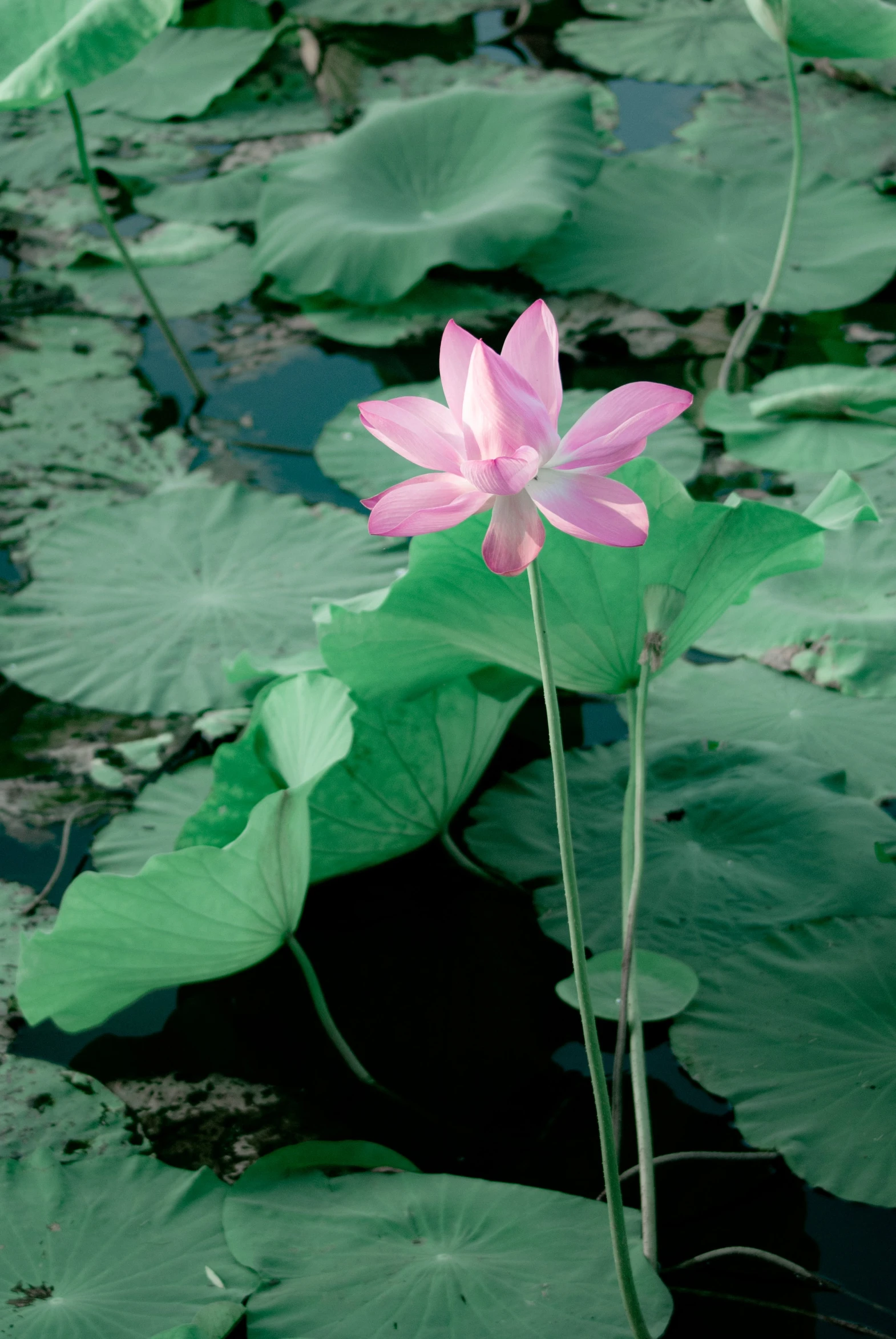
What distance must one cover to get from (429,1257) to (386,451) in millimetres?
1390

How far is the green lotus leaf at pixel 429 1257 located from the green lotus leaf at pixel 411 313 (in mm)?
1671

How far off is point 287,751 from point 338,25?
3076 millimetres

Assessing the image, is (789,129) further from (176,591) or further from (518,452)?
(518,452)

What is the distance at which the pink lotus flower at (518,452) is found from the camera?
61 cm

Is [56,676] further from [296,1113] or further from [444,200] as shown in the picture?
[444,200]

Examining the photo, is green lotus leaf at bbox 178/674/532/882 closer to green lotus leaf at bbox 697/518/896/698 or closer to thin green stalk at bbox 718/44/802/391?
green lotus leaf at bbox 697/518/896/698

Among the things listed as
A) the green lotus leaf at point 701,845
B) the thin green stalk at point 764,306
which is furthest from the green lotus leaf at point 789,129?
the green lotus leaf at point 701,845

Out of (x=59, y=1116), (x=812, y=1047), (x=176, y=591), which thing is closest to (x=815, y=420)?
(x=176, y=591)

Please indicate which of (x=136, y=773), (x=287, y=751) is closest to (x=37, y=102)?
(x=136, y=773)

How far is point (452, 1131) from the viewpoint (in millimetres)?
1058

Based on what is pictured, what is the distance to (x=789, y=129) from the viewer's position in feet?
9.11

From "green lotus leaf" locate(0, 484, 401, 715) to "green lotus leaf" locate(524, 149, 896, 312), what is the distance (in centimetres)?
88

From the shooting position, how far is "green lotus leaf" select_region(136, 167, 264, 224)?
2.62m

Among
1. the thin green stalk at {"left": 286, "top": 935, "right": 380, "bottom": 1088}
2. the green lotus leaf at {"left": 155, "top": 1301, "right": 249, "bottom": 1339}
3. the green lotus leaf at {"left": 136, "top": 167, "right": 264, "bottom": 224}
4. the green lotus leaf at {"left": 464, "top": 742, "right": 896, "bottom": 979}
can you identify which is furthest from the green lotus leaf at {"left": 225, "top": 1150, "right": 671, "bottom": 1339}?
the green lotus leaf at {"left": 136, "top": 167, "right": 264, "bottom": 224}
